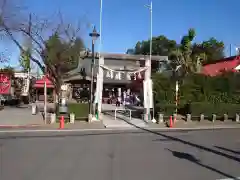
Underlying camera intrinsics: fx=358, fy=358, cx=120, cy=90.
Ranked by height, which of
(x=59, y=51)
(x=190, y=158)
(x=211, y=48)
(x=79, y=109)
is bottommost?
(x=190, y=158)

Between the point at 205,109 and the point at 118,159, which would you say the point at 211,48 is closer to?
the point at 205,109

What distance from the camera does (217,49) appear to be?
7381 centimetres

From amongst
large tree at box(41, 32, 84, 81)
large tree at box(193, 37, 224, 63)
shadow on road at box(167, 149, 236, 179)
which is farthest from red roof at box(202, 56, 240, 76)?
shadow on road at box(167, 149, 236, 179)

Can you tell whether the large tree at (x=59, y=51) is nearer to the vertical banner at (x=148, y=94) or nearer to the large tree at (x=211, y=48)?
the vertical banner at (x=148, y=94)

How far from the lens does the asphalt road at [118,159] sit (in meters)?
7.95

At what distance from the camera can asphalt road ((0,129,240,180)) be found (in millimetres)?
7945

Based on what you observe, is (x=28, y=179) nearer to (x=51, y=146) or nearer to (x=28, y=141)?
(x=51, y=146)

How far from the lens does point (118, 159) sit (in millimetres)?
9906

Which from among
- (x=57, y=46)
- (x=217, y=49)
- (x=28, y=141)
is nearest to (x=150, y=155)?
(x=28, y=141)

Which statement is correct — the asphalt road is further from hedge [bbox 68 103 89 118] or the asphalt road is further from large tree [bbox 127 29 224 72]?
large tree [bbox 127 29 224 72]

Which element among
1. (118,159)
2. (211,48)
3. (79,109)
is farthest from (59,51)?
(211,48)

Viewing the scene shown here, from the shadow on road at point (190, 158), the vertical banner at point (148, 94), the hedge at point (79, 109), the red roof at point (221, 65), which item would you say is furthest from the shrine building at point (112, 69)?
the shadow on road at point (190, 158)

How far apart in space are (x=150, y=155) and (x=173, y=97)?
15.6 metres

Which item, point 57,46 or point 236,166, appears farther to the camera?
point 57,46
